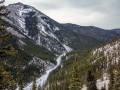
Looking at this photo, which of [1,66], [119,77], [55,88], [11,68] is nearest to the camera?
[1,66]

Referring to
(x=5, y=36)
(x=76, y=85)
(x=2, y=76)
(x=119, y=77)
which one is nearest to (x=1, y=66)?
(x=2, y=76)

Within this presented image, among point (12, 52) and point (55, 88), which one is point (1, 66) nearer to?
point (12, 52)

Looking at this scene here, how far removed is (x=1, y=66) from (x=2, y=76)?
→ 0.96m

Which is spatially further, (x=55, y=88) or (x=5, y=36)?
(x=55, y=88)

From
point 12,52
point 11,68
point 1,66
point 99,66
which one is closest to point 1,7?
point 12,52

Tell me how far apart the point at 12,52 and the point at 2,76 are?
7.87 feet

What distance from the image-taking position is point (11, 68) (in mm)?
176250

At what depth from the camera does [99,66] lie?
164 metres

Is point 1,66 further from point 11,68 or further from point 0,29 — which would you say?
point 11,68

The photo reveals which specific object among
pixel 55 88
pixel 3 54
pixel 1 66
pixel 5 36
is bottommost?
pixel 55 88

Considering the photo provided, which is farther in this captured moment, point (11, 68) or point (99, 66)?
point (11, 68)

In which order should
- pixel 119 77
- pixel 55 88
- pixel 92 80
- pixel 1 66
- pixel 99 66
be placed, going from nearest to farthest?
pixel 1 66 < pixel 119 77 < pixel 92 80 < pixel 55 88 < pixel 99 66

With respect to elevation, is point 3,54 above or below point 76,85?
above

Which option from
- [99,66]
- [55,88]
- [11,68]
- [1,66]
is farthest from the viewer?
[11,68]
